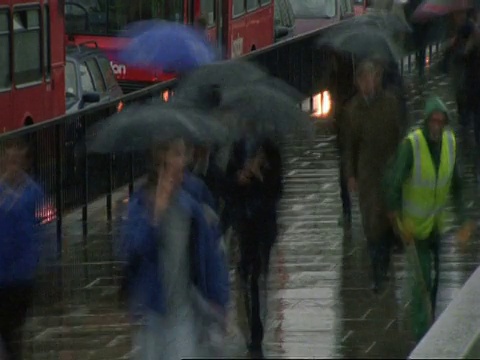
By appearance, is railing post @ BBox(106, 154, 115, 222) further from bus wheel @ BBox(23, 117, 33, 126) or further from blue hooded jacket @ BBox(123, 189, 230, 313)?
blue hooded jacket @ BBox(123, 189, 230, 313)

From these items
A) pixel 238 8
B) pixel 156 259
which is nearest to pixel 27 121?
pixel 238 8

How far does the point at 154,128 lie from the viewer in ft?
29.6

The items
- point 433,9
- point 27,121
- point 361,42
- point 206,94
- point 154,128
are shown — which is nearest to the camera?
point 154,128

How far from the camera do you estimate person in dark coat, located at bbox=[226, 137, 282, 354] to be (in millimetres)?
10812

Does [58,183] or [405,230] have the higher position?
[405,230]

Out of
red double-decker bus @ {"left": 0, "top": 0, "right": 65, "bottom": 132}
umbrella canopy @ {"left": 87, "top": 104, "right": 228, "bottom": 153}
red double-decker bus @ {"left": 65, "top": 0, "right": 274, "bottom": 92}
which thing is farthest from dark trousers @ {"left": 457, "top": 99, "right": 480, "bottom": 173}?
umbrella canopy @ {"left": 87, "top": 104, "right": 228, "bottom": 153}

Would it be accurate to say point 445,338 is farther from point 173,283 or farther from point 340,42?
point 340,42

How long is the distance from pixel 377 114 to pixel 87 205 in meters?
5.32

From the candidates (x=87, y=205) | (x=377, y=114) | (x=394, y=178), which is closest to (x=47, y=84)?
(x=87, y=205)

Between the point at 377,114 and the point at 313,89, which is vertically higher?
the point at 377,114

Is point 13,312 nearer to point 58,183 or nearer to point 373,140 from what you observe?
point 373,140

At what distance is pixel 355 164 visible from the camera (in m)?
13.4

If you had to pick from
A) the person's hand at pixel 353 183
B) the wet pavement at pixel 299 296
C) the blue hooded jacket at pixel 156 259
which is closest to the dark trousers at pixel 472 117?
the wet pavement at pixel 299 296

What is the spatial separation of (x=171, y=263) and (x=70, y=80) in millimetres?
14379
